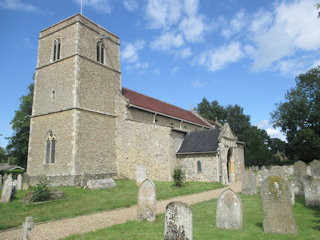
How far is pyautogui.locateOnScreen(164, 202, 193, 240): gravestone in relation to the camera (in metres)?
4.70

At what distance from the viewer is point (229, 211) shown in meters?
7.01

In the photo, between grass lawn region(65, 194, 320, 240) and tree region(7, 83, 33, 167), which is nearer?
grass lawn region(65, 194, 320, 240)

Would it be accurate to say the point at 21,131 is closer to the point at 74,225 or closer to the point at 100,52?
the point at 100,52

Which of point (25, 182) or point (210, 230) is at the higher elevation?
point (25, 182)

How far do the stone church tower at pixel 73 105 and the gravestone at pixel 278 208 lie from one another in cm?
1426

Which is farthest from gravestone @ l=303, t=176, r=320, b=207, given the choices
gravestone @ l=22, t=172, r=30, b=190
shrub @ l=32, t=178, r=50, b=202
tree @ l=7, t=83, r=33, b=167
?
tree @ l=7, t=83, r=33, b=167

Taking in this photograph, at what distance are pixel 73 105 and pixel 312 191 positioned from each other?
16367 mm

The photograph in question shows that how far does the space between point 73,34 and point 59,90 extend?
16.3 feet

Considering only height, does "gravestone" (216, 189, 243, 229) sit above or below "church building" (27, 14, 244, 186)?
below

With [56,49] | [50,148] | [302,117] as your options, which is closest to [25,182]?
[50,148]

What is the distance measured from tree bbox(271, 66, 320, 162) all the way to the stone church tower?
3340 cm

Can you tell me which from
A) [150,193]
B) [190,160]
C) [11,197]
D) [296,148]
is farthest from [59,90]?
[296,148]

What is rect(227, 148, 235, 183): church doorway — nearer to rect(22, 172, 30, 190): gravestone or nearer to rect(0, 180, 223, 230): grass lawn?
rect(0, 180, 223, 230): grass lawn

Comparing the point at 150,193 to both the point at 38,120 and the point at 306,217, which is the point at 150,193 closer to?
the point at 306,217
